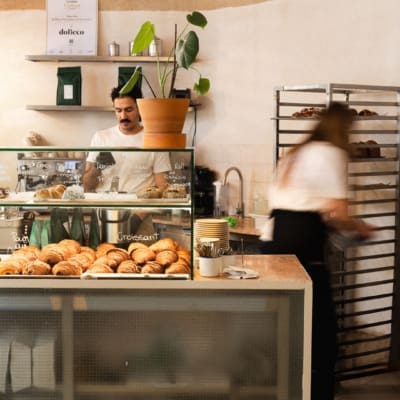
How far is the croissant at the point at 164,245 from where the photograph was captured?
303cm

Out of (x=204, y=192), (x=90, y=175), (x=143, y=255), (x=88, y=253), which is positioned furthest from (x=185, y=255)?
(x=204, y=192)

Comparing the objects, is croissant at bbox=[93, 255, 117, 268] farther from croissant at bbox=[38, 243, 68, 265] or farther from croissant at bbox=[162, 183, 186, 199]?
croissant at bbox=[162, 183, 186, 199]

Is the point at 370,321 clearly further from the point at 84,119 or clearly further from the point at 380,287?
the point at 84,119

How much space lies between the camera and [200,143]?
20.1ft

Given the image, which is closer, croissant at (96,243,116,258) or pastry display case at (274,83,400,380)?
croissant at (96,243,116,258)

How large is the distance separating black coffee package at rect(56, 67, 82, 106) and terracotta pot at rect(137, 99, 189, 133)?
9.82 ft

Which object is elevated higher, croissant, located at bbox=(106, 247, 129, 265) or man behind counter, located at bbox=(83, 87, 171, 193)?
man behind counter, located at bbox=(83, 87, 171, 193)

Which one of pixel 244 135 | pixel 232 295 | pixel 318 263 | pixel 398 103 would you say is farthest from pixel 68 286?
pixel 244 135

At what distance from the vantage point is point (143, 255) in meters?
3.04

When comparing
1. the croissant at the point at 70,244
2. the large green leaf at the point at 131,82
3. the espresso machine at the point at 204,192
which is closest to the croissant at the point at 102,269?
the croissant at the point at 70,244

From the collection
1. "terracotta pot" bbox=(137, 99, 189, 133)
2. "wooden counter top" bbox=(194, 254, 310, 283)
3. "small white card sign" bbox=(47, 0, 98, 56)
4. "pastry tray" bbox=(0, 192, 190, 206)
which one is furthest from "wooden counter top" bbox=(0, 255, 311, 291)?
"small white card sign" bbox=(47, 0, 98, 56)

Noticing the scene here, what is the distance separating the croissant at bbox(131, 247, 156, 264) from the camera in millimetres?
3035

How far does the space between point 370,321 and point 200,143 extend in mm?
2026

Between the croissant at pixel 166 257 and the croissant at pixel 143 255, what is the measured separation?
4 centimetres
